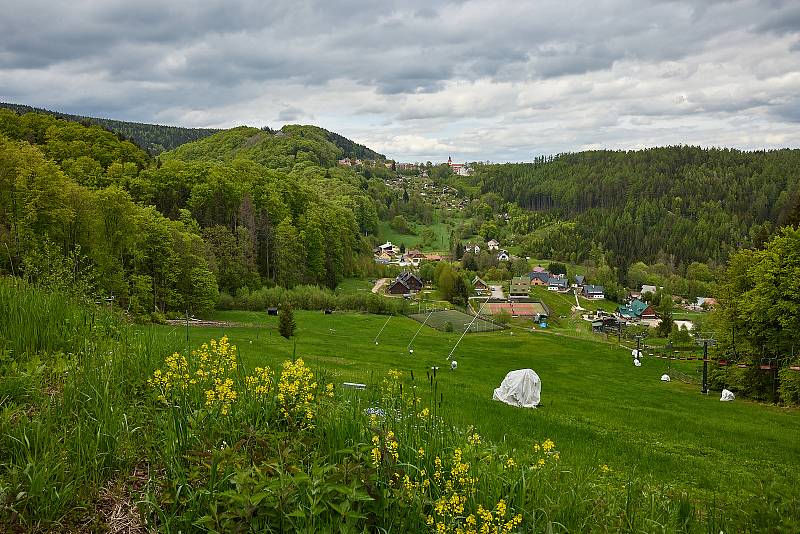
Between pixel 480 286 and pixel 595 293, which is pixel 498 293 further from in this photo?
pixel 595 293

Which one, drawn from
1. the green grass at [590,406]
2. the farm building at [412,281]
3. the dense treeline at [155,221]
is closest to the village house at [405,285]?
the farm building at [412,281]

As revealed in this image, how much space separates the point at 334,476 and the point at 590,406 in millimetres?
24773

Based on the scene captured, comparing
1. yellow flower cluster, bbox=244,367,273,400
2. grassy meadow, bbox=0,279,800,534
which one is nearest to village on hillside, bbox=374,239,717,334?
grassy meadow, bbox=0,279,800,534

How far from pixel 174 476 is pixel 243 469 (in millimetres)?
821

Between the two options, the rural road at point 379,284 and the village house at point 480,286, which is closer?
the rural road at point 379,284

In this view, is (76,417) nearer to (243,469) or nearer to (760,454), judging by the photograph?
(243,469)

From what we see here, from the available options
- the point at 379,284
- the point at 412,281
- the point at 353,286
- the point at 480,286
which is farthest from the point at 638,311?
the point at 353,286

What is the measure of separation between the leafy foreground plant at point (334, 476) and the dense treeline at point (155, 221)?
14.9 ft

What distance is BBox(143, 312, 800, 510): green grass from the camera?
13516mm

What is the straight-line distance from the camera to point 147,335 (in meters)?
7.97

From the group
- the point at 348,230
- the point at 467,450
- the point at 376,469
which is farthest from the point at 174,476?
the point at 348,230

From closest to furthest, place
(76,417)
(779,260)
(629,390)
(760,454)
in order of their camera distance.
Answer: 1. (76,417)
2. (760,454)
3. (779,260)
4. (629,390)

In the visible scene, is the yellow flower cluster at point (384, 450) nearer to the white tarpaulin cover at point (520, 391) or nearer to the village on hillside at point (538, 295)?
→ the white tarpaulin cover at point (520, 391)

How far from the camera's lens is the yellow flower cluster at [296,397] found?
528 cm
